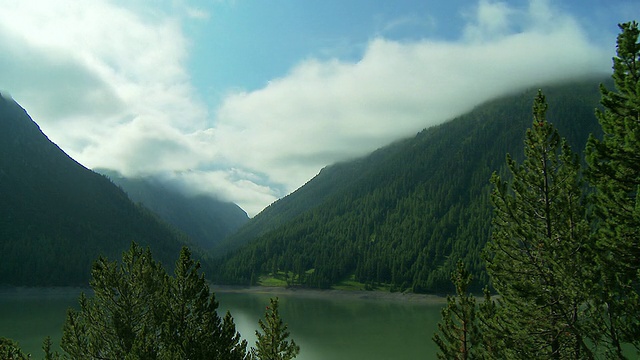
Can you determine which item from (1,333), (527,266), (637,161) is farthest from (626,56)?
(1,333)

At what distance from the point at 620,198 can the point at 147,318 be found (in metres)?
23.5

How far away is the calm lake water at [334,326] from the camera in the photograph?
6278 centimetres

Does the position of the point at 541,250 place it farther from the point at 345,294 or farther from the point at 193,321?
the point at 345,294

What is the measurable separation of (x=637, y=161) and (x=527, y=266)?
6138 mm

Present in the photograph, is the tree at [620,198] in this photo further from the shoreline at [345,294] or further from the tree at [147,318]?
the shoreline at [345,294]

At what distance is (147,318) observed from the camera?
24328mm

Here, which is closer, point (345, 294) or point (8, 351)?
point (8, 351)

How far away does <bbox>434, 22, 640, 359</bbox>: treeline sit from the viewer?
1302 centimetres

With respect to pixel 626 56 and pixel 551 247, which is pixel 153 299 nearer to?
pixel 551 247

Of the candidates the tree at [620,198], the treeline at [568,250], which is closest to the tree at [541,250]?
the treeline at [568,250]

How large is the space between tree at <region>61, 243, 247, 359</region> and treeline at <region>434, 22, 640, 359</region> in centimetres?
1136

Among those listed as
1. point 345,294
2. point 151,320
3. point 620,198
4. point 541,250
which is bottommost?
point 345,294

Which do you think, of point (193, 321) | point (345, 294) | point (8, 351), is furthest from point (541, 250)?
point (345, 294)

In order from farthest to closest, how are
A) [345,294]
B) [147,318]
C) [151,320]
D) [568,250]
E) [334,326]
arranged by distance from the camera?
1. [345,294]
2. [334,326]
3. [147,318]
4. [151,320]
5. [568,250]
